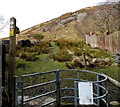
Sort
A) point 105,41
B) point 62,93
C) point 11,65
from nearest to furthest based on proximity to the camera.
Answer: point 11,65 < point 62,93 < point 105,41

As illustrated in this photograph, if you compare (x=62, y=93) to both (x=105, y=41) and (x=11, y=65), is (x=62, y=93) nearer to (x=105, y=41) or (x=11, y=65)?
(x=11, y=65)

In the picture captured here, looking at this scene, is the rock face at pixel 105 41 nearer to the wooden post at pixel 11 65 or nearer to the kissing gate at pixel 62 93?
the kissing gate at pixel 62 93

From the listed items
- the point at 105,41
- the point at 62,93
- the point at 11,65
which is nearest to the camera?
the point at 11,65

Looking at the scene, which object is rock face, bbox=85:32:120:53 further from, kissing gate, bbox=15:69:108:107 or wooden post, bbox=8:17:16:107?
wooden post, bbox=8:17:16:107

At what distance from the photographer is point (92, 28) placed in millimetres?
18953

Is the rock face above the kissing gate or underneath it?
above

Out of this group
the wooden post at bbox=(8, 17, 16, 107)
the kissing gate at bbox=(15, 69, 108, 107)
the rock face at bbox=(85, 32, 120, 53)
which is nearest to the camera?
the kissing gate at bbox=(15, 69, 108, 107)

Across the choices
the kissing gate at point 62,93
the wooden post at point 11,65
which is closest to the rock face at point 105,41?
the kissing gate at point 62,93

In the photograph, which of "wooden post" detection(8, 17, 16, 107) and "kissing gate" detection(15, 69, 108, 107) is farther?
"wooden post" detection(8, 17, 16, 107)

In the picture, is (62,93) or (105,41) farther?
(105,41)

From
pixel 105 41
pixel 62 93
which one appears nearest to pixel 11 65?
pixel 62 93

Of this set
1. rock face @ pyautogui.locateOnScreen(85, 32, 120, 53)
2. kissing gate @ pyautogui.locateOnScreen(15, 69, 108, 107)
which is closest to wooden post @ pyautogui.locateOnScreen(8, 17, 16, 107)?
kissing gate @ pyautogui.locateOnScreen(15, 69, 108, 107)

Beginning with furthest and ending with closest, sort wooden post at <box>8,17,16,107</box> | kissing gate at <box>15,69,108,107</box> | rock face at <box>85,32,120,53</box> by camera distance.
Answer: rock face at <box>85,32,120,53</box> → wooden post at <box>8,17,16,107</box> → kissing gate at <box>15,69,108,107</box>


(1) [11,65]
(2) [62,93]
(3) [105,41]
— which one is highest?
(3) [105,41]
